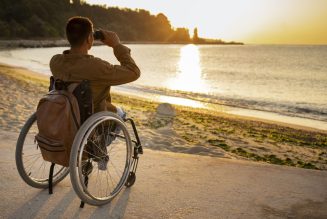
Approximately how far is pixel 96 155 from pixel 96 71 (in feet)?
2.45

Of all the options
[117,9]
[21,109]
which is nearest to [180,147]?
[21,109]

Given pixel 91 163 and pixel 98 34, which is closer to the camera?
pixel 98 34

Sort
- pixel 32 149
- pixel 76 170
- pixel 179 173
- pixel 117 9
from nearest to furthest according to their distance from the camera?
pixel 76 170
pixel 179 173
pixel 32 149
pixel 117 9

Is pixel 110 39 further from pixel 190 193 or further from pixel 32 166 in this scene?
pixel 32 166

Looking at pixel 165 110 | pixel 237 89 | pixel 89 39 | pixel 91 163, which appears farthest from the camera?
pixel 237 89

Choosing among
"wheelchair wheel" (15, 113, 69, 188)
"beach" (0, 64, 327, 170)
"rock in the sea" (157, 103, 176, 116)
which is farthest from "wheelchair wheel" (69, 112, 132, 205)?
"rock in the sea" (157, 103, 176, 116)

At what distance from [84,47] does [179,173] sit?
6.68 feet

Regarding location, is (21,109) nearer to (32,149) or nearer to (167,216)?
(32,149)

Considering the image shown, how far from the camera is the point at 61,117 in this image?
2.82 m

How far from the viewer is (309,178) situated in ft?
14.2

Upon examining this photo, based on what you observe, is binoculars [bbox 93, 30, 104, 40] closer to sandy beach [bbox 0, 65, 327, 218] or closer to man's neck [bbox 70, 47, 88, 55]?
man's neck [bbox 70, 47, 88, 55]

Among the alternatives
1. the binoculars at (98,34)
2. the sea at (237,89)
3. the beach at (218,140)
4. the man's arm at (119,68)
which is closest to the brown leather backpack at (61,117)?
the man's arm at (119,68)

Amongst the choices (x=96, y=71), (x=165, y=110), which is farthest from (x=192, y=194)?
→ (x=165, y=110)

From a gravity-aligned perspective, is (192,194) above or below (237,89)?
above
